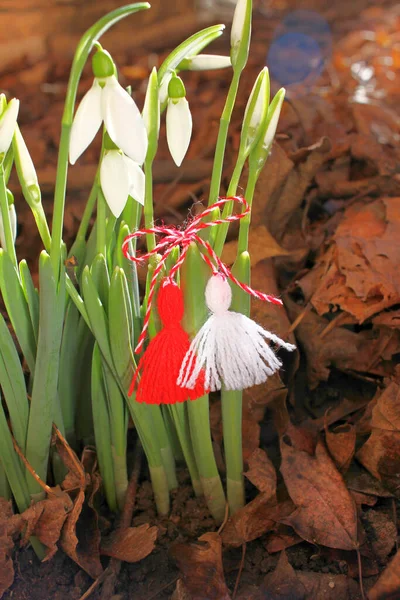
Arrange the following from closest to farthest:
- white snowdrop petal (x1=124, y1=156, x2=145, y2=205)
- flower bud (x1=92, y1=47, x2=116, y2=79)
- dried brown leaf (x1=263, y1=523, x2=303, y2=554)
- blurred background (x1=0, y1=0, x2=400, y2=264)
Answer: flower bud (x1=92, y1=47, x2=116, y2=79) → white snowdrop petal (x1=124, y1=156, x2=145, y2=205) → dried brown leaf (x1=263, y1=523, x2=303, y2=554) → blurred background (x1=0, y1=0, x2=400, y2=264)

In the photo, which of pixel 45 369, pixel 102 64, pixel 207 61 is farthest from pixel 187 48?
pixel 45 369

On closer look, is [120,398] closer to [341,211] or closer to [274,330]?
[274,330]

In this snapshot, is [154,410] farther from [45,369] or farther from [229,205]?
[229,205]

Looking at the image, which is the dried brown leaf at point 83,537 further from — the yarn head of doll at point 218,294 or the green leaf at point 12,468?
the yarn head of doll at point 218,294

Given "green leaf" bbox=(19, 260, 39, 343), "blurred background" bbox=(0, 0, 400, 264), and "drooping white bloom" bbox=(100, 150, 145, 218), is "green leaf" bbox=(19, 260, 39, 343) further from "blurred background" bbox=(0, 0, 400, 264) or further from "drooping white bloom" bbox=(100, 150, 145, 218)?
"blurred background" bbox=(0, 0, 400, 264)

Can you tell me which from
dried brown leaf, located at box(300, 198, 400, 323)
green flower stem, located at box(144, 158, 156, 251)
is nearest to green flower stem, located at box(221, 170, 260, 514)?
green flower stem, located at box(144, 158, 156, 251)

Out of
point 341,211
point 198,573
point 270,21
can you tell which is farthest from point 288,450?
point 270,21
